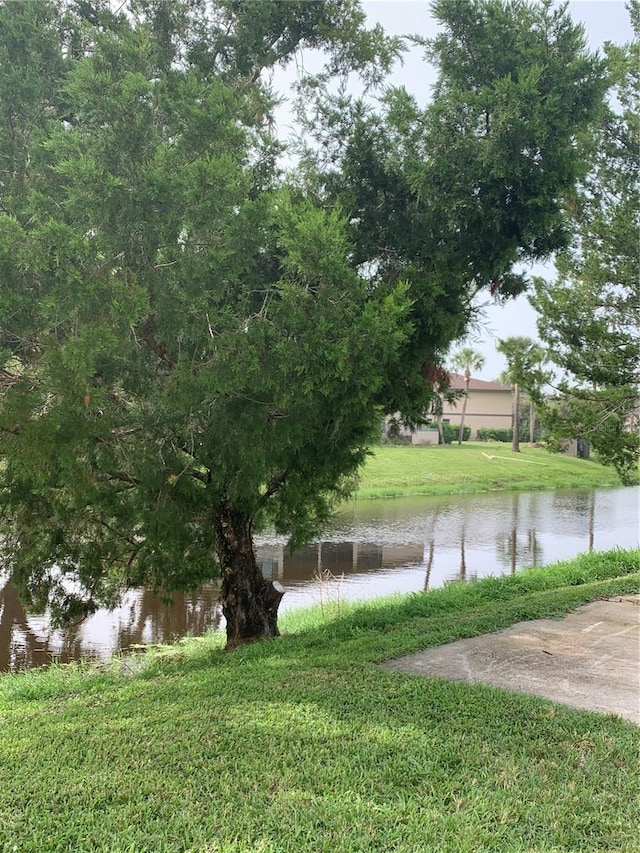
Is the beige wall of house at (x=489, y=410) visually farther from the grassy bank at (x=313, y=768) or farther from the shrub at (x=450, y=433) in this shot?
the grassy bank at (x=313, y=768)

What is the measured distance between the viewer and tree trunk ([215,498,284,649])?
26.0 feet

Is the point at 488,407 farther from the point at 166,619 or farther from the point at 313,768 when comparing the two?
the point at 313,768

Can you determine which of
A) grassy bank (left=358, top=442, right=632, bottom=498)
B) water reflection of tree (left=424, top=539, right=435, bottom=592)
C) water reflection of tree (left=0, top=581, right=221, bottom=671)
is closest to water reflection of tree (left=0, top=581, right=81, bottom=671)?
water reflection of tree (left=0, top=581, right=221, bottom=671)

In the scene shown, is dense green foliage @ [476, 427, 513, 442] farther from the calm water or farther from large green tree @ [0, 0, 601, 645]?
large green tree @ [0, 0, 601, 645]

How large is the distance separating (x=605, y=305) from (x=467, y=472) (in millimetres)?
26128

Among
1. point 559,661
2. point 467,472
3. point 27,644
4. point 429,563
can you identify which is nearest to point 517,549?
point 429,563

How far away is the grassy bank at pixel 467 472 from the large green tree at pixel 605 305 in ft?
62.2

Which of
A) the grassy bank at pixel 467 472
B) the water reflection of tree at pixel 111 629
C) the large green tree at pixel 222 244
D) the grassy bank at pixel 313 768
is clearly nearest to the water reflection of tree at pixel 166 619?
the water reflection of tree at pixel 111 629

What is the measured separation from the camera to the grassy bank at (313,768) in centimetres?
305

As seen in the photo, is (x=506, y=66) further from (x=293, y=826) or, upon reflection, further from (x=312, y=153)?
(x=293, y=826)

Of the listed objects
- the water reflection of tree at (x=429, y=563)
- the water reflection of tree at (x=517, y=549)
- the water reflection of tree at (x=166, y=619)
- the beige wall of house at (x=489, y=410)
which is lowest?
the water reflection of tree at (x=166, y=619)

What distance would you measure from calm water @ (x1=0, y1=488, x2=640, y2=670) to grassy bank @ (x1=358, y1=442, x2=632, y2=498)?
207 centimetres

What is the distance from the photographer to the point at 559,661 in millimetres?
5980

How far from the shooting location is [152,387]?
6.11m
